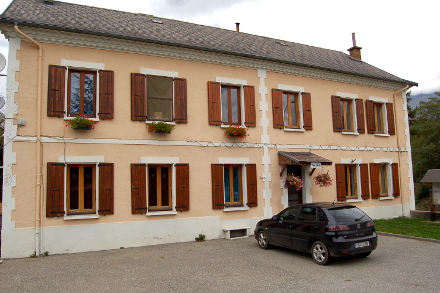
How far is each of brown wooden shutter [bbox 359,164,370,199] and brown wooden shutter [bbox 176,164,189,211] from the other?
321 inches

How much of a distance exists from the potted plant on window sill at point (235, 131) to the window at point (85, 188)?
4.17m

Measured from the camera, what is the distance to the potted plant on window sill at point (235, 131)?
1215 centimetres

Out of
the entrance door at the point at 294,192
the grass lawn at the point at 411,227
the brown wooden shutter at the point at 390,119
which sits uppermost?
the brown wooden shutter at the point at 390,119

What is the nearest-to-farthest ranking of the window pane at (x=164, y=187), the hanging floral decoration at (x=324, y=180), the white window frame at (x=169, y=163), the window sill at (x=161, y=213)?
the window sill at (x=161, y=213) < the white window frame at (x=169, y=163) < the window pane at (x=164, y=187) < the hanging floral decoration at (x=324, y=180)

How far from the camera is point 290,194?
13.8 m

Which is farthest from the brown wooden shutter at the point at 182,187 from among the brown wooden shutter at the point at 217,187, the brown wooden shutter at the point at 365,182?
the brown wooden shutter at the point at 365,182

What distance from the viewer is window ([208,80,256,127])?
41.2ft

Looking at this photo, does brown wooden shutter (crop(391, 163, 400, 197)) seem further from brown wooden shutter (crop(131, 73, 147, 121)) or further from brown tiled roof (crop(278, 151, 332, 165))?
brown wooden shutter (crop(131, 73, 147, 121))

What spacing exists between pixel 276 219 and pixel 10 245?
7.29 meters

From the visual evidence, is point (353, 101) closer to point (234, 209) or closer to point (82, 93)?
point (234, 209)

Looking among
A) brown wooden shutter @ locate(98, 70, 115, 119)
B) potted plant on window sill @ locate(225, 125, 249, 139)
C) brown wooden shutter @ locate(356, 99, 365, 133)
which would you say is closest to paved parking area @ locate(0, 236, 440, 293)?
potted plant on window sill @ locate(225, 125, 249, 139)

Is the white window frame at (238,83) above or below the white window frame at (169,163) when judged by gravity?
above

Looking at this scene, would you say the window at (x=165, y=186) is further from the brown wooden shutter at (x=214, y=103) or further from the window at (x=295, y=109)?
the window at (x=295, y=109)

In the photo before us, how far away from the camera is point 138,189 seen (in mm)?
10727
